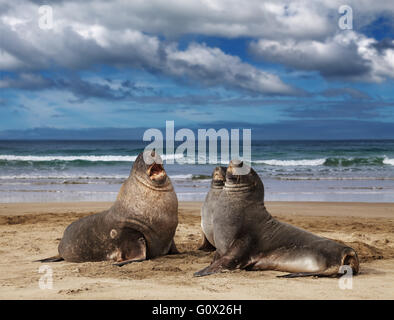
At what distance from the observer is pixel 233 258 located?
6.53 m

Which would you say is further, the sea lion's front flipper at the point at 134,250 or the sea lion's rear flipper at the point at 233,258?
the sea lion's front flipper at the point at 134,250

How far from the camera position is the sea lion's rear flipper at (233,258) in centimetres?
643

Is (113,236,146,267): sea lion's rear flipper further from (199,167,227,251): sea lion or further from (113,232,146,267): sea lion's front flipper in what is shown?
(199,167,227,251): sea lion

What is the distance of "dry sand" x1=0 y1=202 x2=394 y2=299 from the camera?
519cm

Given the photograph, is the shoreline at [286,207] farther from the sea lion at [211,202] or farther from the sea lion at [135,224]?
the sea lion at [135,224]

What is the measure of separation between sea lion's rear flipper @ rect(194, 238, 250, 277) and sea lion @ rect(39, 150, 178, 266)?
1129mm

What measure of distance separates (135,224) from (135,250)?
1.21 ft

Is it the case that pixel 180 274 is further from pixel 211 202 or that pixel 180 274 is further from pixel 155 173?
pixel 155 173

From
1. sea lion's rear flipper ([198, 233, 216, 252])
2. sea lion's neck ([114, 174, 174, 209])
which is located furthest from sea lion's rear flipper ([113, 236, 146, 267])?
sea lion's rear flipper ([198, 233, 216, 252])

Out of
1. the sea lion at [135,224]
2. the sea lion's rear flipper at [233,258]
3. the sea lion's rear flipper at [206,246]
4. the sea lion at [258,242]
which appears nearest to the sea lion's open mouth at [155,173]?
the sea lion at [135,224]

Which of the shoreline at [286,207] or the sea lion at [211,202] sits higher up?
the sea lion at [211,202]

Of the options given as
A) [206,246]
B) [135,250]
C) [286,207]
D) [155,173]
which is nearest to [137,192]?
[155,173]

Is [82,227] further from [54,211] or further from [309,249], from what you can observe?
[54,211]

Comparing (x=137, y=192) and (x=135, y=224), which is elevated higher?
(x=137, y=192)
